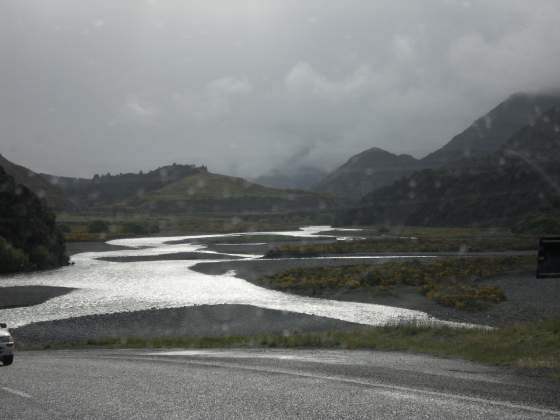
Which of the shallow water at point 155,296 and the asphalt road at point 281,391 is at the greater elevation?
the asphalt road at point 281,391

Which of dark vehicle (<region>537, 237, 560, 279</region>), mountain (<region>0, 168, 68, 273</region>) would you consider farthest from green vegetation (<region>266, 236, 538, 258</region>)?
dark vehicle (<region>537, 237, 560, 279</region>)

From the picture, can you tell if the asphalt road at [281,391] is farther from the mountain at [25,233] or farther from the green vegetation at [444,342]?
the mountain at [25,233]

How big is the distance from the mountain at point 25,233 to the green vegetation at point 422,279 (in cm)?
3357

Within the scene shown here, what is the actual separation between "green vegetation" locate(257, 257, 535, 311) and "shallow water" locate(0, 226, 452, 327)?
372 centimetres

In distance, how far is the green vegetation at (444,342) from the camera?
15.4 metres

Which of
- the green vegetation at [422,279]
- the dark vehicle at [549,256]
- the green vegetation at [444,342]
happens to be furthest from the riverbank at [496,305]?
the dark vehicle at [549,256]

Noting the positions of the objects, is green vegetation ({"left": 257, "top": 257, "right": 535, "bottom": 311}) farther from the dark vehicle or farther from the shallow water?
the dark vehicle

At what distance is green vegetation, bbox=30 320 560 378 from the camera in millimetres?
15413

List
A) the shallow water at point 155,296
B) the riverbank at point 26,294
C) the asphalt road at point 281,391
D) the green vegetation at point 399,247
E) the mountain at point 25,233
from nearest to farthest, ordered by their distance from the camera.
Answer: the asphalt road at point 281,391
the shallow water at point 155,296
the riverbank at point 26,294
the mountain at point 25,233
the green vegetation at point 399,247

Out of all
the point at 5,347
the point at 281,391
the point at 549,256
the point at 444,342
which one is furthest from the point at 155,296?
the point at 281,391

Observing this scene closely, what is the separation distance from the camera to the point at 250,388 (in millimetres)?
11375

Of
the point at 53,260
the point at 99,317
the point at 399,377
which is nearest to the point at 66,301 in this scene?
the point at 99,317

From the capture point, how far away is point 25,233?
84.6 m

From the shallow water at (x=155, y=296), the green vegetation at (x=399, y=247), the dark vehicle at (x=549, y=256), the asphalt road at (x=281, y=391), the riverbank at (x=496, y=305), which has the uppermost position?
the dark vehicle at (x=549, y=256)
